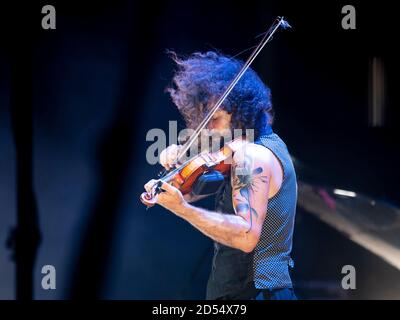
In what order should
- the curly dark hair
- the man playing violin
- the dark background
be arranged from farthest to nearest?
the dark background
the curly dark hair
the man playing violin

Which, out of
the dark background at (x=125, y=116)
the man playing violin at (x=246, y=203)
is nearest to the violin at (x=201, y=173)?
the man playing violin at (x=246, y=203)

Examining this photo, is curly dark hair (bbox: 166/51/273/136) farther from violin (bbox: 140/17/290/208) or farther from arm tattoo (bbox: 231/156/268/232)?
arm tattoo (bbox: 231/156/268/232)

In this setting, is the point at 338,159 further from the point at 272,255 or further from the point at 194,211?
the point at 194,211

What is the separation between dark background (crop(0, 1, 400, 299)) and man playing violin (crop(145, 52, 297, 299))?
53 centimetres

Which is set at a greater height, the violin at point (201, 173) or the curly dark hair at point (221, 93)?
the curly dark hair at point (221, 93)

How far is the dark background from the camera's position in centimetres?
307

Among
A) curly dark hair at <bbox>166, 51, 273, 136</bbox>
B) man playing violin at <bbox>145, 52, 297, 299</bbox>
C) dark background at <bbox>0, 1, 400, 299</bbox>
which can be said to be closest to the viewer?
man playing violin at <bbox>145, 52, 297, 299</bbox>

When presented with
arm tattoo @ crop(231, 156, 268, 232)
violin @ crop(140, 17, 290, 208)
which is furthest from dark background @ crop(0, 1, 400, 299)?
arm tattoo @ crop(231, 156, 268, 232)

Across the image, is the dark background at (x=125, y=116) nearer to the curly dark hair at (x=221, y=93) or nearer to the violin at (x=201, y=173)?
the curly dark hair at (x=221, y=93)

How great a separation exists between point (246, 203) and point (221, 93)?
0.54m

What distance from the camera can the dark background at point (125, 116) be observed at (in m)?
3.07

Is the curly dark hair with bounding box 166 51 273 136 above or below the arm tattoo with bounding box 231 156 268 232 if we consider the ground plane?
above

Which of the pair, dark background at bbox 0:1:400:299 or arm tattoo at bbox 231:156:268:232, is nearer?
arm tattoo at bbox 231:156:268:232
